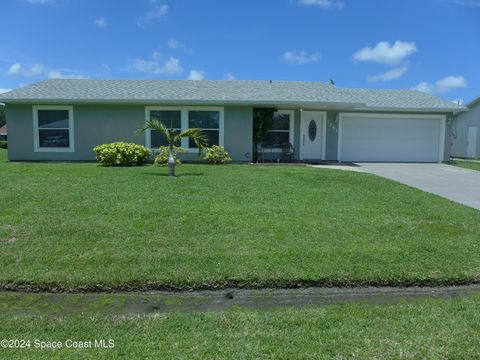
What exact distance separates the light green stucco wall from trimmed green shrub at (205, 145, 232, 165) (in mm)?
702

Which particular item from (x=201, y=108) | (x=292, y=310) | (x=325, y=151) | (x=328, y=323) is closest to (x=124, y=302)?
(x=292, y=310)

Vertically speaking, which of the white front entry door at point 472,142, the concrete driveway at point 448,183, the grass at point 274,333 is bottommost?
the grass at point 274,333

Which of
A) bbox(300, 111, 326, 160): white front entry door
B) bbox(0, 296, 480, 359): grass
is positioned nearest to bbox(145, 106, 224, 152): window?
bbox(300, 111, 326, 160): white front entry door

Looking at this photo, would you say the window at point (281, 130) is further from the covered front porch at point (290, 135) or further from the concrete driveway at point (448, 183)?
the concrete driveway at point (448, 183)

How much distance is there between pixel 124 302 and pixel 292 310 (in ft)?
5.53

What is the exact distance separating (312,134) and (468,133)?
16055mm

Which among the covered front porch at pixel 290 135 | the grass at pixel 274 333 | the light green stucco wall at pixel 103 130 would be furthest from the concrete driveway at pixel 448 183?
the light green stucco wall at pixel 103 130

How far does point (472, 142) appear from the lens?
28000 mm

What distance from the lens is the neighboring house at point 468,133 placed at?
2769 cm

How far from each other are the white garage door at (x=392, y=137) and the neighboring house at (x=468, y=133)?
9470 millimetres

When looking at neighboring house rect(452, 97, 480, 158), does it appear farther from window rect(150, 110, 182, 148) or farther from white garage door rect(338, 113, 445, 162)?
window rect(150, 110, 182, 148)

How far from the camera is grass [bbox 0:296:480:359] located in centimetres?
304

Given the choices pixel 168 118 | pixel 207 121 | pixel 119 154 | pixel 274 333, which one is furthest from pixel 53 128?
pixel 274 333

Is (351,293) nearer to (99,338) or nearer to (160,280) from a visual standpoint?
(160,280)
